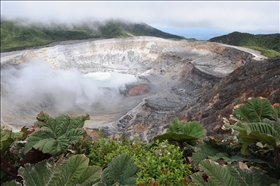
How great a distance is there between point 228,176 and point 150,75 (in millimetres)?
48571

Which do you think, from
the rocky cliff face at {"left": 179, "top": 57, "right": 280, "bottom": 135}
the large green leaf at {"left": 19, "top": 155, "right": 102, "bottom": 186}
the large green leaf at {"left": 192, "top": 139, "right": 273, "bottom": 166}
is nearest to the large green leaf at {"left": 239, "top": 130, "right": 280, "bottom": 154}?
the large green leaf at {"left": 192, "top": 139, "right": 273, "bottom": 166}

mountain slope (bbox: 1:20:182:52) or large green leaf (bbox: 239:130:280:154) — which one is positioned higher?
mountain slope (bbox: 1:20:182:52)

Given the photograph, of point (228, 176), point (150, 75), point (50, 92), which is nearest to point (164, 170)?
point (228, 176)

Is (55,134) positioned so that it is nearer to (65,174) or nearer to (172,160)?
(65,174)

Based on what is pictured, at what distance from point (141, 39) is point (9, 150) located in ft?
195

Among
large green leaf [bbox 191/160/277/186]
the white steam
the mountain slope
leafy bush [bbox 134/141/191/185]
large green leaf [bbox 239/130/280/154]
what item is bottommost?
the white steam

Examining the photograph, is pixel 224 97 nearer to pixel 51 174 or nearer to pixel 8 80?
pixel 51 174

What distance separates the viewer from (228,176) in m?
2.53

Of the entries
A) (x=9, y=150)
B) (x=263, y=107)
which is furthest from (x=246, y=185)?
(x=9, y=150)

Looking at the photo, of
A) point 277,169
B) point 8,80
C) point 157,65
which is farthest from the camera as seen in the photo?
point 157,65

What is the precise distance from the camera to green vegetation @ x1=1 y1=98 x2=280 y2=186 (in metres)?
2.59

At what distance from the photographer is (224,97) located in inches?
748

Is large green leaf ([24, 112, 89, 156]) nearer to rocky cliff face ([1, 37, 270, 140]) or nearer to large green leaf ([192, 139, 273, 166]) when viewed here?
large green leaf ([192, 139, 273, 166])

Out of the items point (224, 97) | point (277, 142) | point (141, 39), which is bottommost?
point (224, 97)
